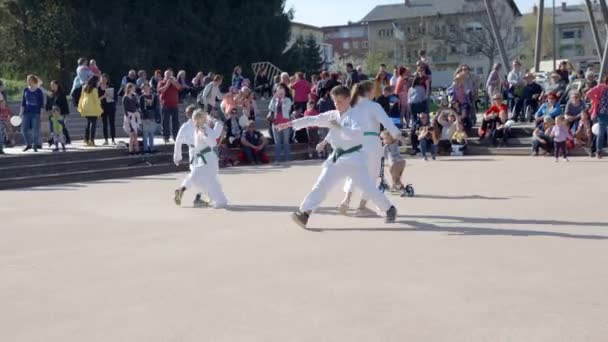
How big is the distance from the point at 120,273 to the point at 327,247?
7.24 ft

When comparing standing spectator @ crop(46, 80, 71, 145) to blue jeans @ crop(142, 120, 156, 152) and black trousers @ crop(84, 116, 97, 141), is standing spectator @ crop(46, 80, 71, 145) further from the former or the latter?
blue jeans @ crop(142, 120, 156, 152)

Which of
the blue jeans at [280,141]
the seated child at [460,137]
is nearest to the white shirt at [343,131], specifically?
the blue jeans at [280,141]

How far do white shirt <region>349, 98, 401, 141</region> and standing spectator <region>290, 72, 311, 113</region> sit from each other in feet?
40.5

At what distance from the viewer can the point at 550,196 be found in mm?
13133

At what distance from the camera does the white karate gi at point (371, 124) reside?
10.7m

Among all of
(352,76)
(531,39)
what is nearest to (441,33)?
(531,39)

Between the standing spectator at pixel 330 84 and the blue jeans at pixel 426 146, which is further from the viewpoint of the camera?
the standing spectator at pixel 330 84

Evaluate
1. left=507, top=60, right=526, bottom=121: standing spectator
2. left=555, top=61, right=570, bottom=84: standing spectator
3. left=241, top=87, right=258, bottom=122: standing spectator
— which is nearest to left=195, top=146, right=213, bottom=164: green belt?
left=241, top=87, right=258, bottom=122: standing spectator

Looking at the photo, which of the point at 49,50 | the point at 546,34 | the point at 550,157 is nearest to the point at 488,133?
the point at 550,157

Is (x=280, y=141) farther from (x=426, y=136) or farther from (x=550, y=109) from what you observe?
(x=550, y=109)

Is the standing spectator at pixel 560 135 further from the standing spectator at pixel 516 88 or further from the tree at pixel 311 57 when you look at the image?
the tree at pixel 311 57

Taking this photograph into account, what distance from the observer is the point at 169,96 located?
22312 mm

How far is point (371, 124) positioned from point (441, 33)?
207 ft

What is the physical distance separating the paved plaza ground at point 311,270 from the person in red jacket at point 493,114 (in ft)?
28.3
